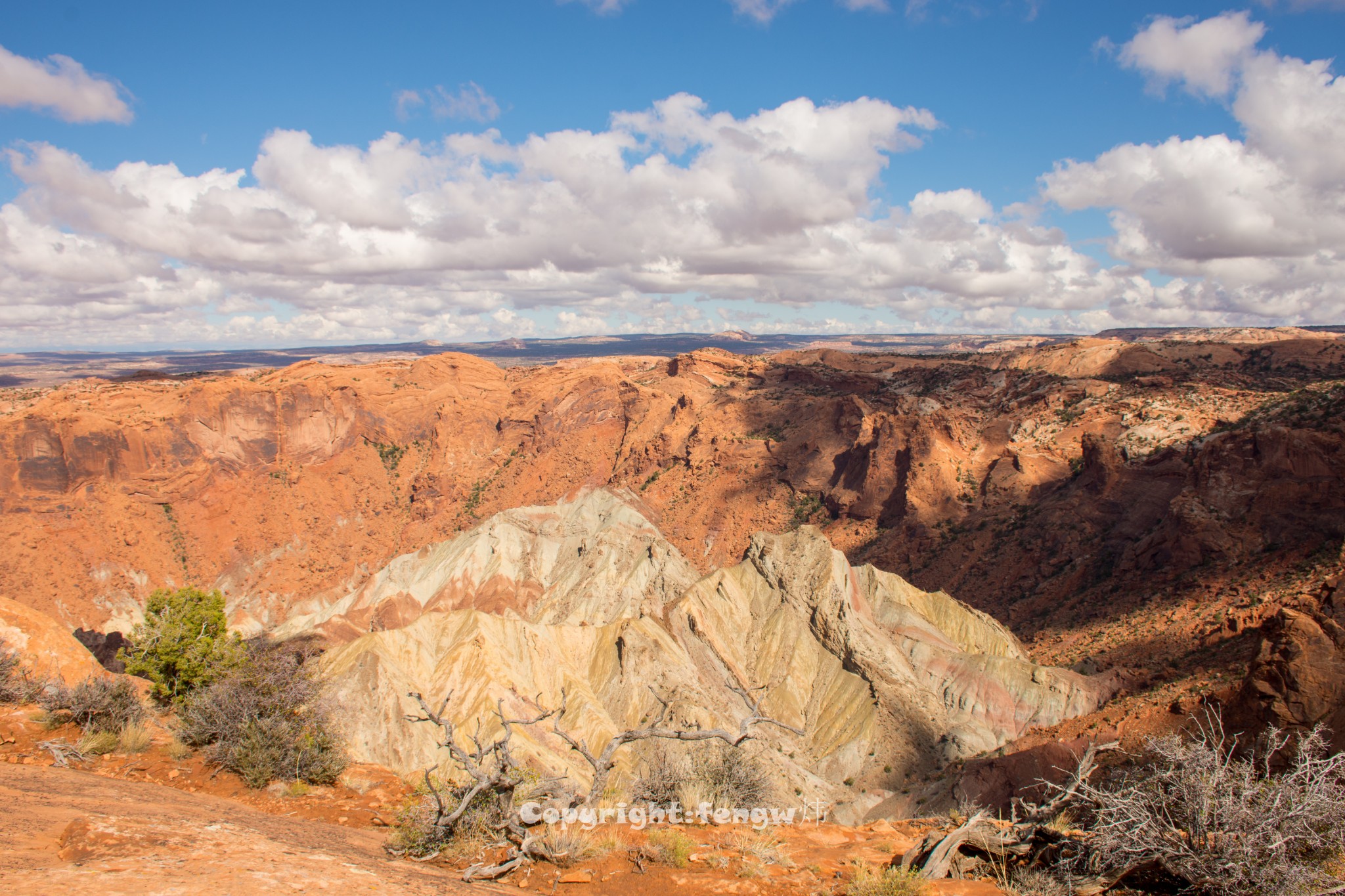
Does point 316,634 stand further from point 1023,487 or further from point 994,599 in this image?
point 1023,487

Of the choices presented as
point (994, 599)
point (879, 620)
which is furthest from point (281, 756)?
point (994, 599)

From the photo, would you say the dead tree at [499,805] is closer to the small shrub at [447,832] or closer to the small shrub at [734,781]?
the small shrub at [447,832]

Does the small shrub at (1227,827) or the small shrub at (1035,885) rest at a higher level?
the small shrub at (1227,827)

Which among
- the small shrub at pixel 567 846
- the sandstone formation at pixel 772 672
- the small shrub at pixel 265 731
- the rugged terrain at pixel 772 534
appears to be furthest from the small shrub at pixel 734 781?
the rugged terrain at pixel 772 534

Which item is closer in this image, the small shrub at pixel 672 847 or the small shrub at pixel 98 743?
the small shrub at pixel 672 847

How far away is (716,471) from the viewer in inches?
2975

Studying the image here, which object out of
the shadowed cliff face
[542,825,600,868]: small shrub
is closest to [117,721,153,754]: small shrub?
[542,825,600,868]: small shrub

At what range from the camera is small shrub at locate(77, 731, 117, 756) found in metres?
14.0

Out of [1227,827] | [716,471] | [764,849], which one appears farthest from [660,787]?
[716,471]

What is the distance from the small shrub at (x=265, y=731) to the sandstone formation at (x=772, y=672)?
12.8 m

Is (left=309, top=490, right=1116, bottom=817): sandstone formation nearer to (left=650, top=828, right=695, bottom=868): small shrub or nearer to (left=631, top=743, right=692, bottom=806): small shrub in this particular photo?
(left=631, top=743, right=692, bottom=806): small shrub

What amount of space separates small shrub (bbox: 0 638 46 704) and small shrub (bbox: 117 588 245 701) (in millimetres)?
6977

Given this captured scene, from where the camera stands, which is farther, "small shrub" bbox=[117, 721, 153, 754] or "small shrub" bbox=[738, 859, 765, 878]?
"small shrub" bbox=[117, 721, 153, 754]

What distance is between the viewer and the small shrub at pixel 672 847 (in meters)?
10.8
